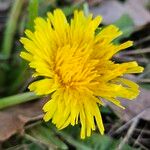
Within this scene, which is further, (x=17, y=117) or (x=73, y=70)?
(x=17, y=117)

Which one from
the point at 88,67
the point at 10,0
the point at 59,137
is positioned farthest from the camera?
the point at 10,0

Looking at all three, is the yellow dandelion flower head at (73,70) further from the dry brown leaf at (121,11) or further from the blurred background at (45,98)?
the dry brown leaf at (121,11)

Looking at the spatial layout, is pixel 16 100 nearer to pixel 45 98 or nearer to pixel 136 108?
pixel 45 98

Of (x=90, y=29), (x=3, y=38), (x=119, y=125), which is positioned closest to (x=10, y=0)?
(x=3, y=38)

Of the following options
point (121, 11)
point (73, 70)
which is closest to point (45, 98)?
point (73, 70)

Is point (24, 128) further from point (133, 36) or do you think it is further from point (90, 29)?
point (133, 36)
